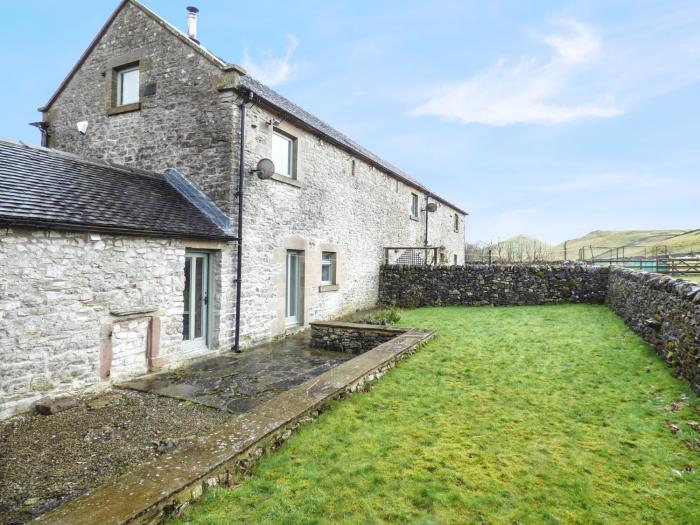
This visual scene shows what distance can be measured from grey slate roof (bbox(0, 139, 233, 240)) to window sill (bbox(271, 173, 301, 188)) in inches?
83.2

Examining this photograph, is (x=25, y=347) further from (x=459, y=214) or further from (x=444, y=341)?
(x=459, y=214)

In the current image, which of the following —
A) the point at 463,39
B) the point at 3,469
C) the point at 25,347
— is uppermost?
the point at 463,39

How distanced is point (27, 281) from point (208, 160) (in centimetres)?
443

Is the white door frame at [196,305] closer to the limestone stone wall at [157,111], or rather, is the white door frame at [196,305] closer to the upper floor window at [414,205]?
the limestone stone wall at [157,111]

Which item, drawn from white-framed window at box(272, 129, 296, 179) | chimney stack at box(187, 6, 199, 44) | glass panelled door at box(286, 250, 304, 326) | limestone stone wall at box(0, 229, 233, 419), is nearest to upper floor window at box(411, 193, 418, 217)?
glass panelled door at box(286, 250, 304, 326)

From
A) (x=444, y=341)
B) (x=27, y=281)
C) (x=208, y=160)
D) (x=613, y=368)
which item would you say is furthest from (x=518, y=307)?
(x=27, y=281)

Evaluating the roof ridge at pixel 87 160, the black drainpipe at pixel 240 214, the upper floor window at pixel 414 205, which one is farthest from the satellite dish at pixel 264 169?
the upper floor window at pixel 414 205

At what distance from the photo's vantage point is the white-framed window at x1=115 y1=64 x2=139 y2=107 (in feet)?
31.0

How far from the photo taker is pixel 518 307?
14.0 metres

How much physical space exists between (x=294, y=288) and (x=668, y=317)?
819 cm

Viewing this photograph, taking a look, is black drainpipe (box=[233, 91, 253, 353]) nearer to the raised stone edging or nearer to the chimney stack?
the raised stone edging

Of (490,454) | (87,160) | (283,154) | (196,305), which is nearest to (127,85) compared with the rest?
(87,160)

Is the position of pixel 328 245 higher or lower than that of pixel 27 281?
higher

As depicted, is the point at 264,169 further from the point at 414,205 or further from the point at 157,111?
the point at 414,205
